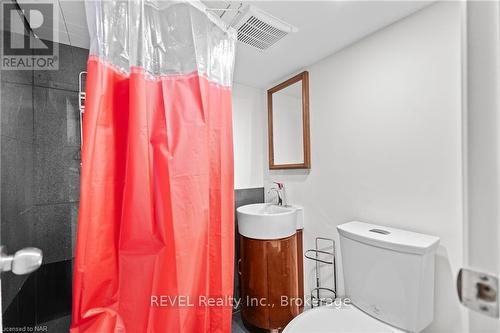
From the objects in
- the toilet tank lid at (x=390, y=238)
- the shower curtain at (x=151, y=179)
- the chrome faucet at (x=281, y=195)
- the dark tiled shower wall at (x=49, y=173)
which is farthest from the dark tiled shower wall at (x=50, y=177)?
the toilet tank lid at (x=390, y=238)

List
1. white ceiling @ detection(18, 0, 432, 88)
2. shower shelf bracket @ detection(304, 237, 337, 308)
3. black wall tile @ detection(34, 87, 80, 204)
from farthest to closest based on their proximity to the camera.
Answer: shower shelf bracket @ detection(304, 237, 337, 308)
black wall tile @ detection(34, 87, 80, 204)
white ceiling @ detection(18, 0, 432, 88)

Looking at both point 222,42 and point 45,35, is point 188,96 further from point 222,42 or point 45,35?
point 45,35

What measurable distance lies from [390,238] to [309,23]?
1204mm

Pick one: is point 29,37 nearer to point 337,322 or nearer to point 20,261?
point 20,261

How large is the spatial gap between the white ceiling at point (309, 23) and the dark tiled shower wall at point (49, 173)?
0.29m

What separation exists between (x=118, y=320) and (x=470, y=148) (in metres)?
1.12

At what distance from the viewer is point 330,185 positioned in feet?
5.05

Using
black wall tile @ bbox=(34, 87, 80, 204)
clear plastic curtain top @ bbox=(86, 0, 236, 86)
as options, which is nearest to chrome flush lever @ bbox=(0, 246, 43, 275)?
clear plastic curtain top @ bbox=(86, 0, 236, 86)

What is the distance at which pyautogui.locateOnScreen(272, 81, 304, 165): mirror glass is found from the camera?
1.79 metres

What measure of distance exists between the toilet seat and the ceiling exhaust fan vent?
1.58 meters

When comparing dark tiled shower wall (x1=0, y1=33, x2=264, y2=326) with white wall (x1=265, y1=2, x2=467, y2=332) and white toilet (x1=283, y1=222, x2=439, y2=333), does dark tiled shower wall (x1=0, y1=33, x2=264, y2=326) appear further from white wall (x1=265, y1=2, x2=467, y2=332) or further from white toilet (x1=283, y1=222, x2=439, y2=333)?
white wall (x1=265, y1=2, x2=467, y2=332)

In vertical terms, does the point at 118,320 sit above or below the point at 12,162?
below

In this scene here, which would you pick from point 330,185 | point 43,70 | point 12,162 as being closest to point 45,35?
point 43,70

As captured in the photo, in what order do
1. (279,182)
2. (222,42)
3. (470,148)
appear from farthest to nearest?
(279,182) < (222,42) < (470,148)
